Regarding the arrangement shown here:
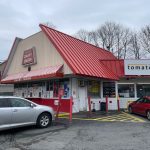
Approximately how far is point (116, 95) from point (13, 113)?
11.8 meters

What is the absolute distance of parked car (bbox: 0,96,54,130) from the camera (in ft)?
31.9

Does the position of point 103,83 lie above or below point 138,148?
above

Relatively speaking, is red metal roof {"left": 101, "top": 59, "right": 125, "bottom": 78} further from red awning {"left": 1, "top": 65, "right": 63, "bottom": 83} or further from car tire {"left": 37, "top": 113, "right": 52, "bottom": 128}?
car tire {"left": 37, "top": 113, "right": 52, "bottom": 128}

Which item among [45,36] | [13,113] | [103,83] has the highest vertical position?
[45,36]

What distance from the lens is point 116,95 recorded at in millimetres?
19984

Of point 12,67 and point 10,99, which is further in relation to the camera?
point 12,67

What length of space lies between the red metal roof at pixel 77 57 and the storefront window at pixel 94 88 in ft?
4.40

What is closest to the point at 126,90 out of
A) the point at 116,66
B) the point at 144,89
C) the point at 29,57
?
the point at 144,89

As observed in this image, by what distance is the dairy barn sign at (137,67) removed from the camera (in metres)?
19.4

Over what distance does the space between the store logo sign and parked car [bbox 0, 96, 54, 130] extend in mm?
9193

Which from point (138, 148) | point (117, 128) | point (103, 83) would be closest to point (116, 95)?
point (103, 83)

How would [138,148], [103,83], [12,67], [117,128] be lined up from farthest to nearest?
[12,67] < [103,83] < [117,128] < [138,148]

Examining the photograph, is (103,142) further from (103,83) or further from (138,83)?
(138,83)

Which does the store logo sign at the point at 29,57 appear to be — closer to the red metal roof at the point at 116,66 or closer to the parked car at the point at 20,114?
the red metal roof at the point at 116,66
